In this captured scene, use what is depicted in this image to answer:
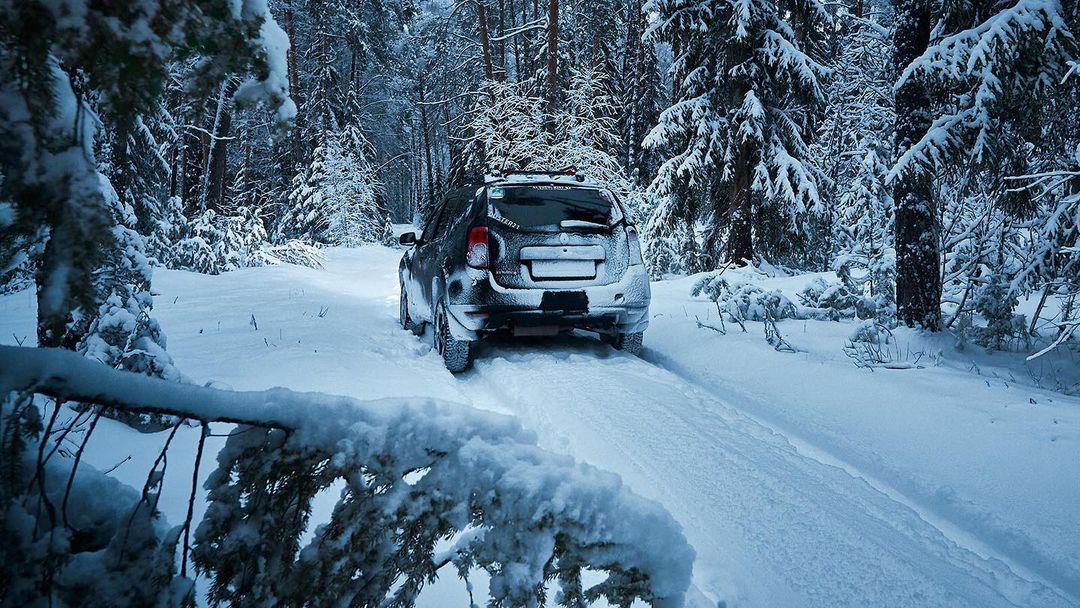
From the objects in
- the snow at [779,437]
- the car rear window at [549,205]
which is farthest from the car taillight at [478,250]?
the snow at [779,437]

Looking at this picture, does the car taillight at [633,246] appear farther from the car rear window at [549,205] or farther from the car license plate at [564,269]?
the car license plate at [564,269]

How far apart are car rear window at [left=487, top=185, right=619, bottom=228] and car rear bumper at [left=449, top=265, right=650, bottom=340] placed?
690 mm

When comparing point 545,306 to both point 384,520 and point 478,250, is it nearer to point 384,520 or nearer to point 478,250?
point 478,250

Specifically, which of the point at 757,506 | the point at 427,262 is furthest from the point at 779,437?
the point at 427,262

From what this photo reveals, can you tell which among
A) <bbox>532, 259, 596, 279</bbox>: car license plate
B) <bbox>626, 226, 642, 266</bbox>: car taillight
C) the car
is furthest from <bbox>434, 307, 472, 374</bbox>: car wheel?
<bbox>626, 226, 642, 266</bbox>: car taillight

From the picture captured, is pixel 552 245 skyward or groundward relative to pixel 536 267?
skyward

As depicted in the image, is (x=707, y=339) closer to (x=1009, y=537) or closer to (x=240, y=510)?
(x=1009, y=537)

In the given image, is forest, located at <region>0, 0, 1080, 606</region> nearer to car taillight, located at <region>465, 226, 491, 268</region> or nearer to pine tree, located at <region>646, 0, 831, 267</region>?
pine tree, located at <region>646, 0, 831, 267</region>

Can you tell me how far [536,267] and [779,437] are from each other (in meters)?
2.88

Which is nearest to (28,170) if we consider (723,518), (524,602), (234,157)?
(524,602)

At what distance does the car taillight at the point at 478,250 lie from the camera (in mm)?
5980

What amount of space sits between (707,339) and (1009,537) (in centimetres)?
422

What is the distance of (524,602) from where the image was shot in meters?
1.40

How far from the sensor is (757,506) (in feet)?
10.4
